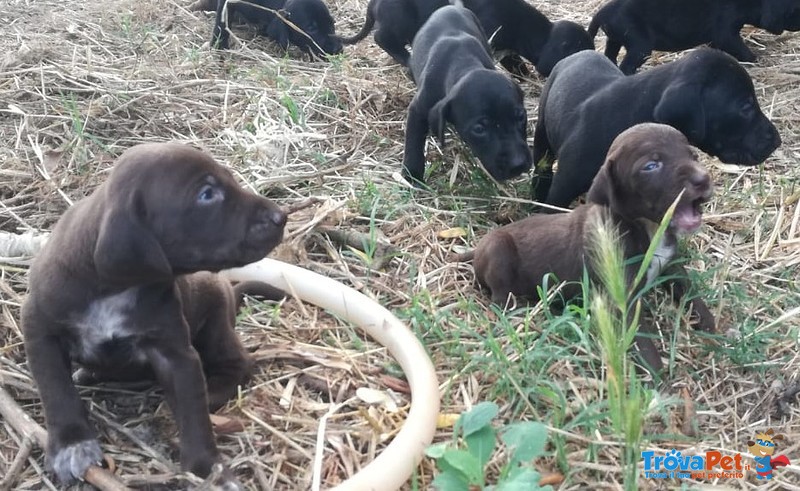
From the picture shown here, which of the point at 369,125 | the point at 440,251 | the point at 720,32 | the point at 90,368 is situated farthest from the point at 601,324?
the point at 720,32

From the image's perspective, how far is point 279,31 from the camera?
9.50 m

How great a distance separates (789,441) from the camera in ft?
12.2

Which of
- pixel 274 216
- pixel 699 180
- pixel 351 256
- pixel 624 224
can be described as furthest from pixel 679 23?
pixel 274 216

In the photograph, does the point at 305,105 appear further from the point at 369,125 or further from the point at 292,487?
the point at 292,487

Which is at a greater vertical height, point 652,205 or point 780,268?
A: point 652,205

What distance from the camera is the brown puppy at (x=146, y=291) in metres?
3.21

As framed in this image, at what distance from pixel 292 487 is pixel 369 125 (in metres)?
4.22

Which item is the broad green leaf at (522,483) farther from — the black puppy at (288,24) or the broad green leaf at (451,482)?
the black puppy at (288,24)

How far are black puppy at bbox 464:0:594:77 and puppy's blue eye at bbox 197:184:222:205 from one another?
5341mm

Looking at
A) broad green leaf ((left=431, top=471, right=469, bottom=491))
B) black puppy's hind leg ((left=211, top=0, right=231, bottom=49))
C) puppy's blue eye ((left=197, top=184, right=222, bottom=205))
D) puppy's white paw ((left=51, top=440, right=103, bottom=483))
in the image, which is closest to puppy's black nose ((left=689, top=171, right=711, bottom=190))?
broad green leaf ((left=431, top=471, right=469, bottom=491))

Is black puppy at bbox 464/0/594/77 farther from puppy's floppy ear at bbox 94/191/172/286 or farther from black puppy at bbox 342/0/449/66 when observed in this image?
puppy's floppy ear at bbox 94/191/172/286

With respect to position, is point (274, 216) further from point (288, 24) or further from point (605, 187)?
point (288, 24)

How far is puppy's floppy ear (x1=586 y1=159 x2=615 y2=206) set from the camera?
→ 4.43 meters

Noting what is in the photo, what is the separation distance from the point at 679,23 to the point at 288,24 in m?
3.85
